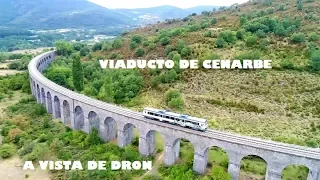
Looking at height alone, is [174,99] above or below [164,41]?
below

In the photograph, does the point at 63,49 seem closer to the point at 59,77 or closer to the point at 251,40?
the point at 59,77

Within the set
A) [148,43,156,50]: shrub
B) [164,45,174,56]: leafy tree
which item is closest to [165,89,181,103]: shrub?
[164,45,174,56]: leafy tree

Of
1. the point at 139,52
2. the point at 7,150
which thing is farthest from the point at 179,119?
the point at 139,52

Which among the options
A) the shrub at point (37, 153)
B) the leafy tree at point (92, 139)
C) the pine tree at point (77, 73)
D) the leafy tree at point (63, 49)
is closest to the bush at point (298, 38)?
the pine tree at point (77, 73)

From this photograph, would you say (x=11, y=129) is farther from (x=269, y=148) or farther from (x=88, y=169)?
(x=269, y=148)

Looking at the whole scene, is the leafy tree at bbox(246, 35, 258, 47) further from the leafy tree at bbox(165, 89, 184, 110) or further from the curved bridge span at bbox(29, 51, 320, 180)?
the curved bridge span at bbox(29, 51, 320, 180)

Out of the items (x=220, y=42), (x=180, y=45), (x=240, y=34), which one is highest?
(x=240, y=34)

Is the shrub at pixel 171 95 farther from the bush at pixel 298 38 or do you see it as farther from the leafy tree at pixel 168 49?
the bush at pixel 298 38
